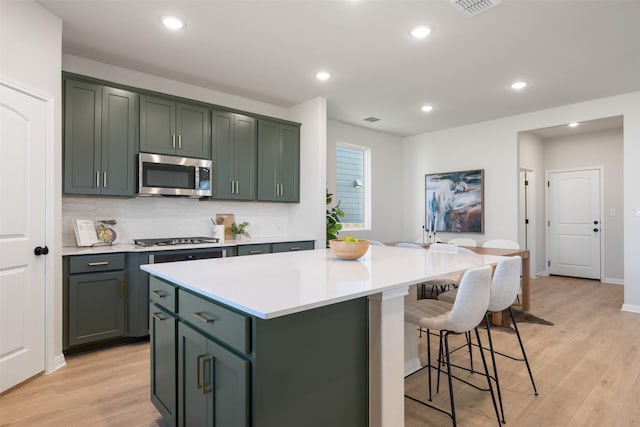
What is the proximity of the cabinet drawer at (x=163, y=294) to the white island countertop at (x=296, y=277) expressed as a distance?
0.06 m

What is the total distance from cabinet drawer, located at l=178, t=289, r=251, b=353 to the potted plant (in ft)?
8.85

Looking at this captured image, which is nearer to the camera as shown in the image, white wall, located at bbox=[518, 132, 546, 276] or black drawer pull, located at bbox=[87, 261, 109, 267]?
black drawer pull, located at bbox=[87, 261, 109, 267]

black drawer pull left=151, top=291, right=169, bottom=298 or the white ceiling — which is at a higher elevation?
the white ceiling

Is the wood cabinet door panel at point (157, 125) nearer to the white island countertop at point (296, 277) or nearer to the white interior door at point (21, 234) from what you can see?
the white interior door at point (21, 234)

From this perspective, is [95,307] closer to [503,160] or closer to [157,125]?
[157,125]

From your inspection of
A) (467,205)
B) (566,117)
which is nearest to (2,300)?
(467,205)

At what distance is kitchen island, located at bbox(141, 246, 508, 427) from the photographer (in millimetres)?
1193

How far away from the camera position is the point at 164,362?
1798mm

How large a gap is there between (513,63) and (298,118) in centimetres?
264

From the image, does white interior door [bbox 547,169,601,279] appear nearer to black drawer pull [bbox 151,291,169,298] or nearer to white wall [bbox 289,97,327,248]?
white wall [bbox 289,97,327,248]

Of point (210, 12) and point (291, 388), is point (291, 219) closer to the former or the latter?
point (210, 12)

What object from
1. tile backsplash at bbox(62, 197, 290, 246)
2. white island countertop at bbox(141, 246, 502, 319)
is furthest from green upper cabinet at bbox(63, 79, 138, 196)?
white island countertop at bbox(141, 246, 502, 319)

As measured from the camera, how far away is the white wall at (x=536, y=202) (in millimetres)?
6363

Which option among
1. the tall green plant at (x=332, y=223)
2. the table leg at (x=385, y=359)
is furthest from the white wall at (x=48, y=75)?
the tall green plant at (x=332, y=223)
